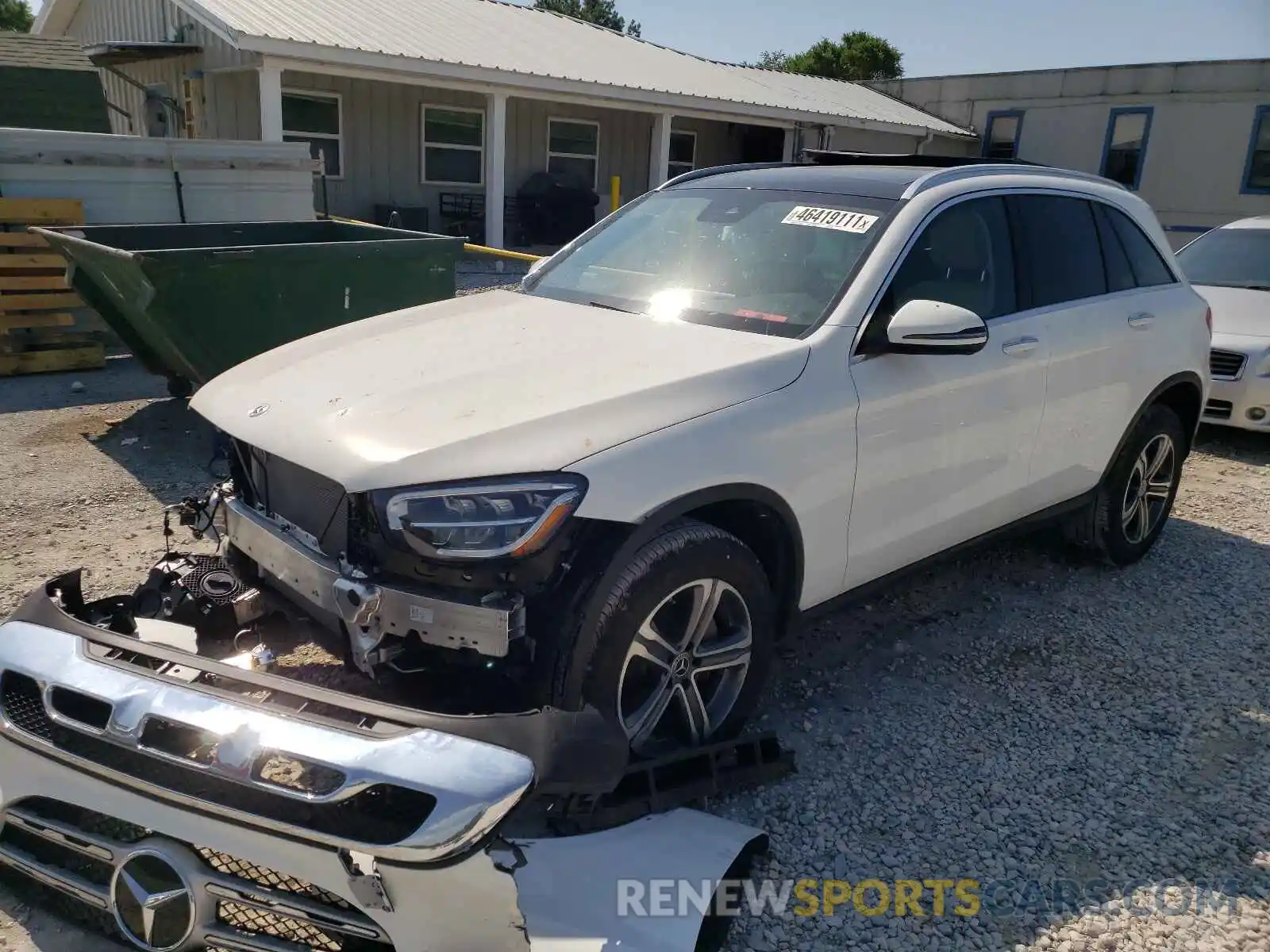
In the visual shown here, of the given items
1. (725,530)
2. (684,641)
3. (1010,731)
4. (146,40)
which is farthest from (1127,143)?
(684,641)

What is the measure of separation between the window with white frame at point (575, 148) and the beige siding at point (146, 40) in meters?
5.57

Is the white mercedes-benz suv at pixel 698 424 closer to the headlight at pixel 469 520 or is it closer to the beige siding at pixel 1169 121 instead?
the headlight at pixel 469 520

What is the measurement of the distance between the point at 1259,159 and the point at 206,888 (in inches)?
925

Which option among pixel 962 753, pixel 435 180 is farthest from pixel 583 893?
pixel 435 180

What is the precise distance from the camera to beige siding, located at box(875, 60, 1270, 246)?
66.3 feet

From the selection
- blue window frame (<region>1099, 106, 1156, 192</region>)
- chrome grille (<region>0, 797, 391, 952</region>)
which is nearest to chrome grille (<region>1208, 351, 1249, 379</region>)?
chrome grille (<region>0, 797, 391, 952</region>)

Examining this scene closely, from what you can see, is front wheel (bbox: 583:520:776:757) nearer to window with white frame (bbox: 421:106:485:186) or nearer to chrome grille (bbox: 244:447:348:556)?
chrome grille (bbox: 244:447:348:556)

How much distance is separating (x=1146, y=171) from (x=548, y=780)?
23363mm

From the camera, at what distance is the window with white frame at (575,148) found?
62.2 feet

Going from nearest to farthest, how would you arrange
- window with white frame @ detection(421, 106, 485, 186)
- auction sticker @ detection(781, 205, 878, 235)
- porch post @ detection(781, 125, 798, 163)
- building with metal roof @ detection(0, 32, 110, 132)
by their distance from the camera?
auction sticker @ detection(781, 205, 878, 235), building with metal roof @ detection(0, 32, 110, 132), window with white frame @ detection(421, 106, 485, 186), porch post @ detection(781, 125, 798, 163)

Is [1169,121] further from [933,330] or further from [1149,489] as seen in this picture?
[933,330]

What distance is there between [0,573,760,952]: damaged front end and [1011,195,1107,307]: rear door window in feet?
9.21

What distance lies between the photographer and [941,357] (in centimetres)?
358

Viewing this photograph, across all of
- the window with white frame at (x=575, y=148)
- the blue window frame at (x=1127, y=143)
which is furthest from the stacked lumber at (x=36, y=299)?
the blue window frame at (x=1127, y=143)
